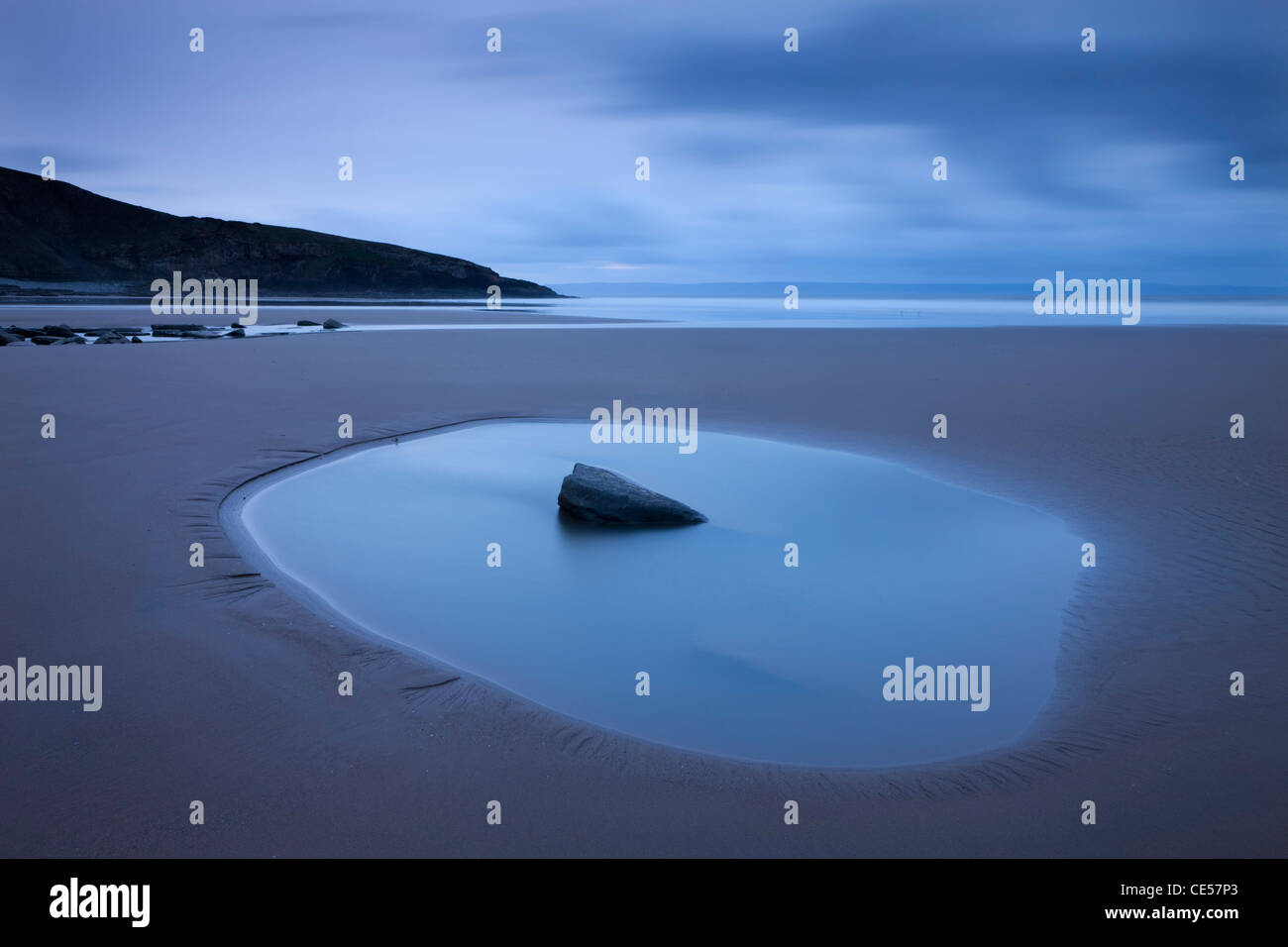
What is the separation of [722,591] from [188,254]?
114685 mm

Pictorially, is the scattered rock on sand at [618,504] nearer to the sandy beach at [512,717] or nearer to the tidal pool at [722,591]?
the tidal pool at [722,591]

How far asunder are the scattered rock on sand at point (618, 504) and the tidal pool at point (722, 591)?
0.15 m

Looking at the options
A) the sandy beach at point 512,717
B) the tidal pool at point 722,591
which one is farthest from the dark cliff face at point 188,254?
the sandy beach at point 512,717

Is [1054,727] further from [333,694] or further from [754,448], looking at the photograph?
[754,448]

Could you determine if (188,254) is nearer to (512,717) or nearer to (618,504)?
(618,504)

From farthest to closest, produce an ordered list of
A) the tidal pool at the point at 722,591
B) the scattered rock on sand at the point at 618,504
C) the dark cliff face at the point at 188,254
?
1. the dark cliff face at the point at 188,254
2. the scattered rock on sand at the point at 618,504
3. the tidal pool at the point at 722,591

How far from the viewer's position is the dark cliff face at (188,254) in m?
95.2

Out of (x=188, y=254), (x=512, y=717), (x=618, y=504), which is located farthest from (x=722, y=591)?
(x=188, y=254)

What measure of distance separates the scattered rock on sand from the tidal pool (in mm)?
146

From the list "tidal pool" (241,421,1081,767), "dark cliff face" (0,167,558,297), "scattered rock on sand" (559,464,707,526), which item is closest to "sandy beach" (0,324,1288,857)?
"tidal pool" (241,421,1081,767)

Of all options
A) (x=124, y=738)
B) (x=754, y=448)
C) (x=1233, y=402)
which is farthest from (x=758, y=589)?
(x=1233, y=402)

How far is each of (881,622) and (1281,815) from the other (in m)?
2.26
